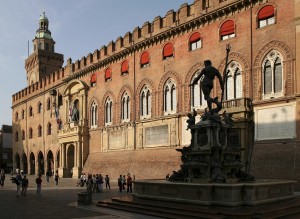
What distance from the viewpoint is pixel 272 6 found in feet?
80.0

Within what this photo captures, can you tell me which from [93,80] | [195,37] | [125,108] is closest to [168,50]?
[195,37]

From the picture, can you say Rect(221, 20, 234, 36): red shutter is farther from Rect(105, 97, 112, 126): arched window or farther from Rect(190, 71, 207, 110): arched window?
Rect(105, 97, 112, 126): arched window

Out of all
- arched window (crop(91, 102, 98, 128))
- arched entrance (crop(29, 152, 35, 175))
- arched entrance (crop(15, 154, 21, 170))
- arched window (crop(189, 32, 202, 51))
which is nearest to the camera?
arched window (crop(189, 32, 202, 51))

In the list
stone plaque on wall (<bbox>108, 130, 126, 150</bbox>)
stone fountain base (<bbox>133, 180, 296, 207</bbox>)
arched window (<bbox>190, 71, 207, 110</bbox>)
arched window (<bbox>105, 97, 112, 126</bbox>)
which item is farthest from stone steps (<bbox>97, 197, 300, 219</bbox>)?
arched window (<bbox>105, 97, 112, 126</bbox>)

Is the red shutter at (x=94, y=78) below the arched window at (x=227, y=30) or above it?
below

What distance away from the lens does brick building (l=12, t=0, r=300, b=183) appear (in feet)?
76.5

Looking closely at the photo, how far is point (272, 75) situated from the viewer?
24.1 meters

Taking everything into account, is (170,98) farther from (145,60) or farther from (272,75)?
(272,75)

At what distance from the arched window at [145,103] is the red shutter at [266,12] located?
12.3 metres

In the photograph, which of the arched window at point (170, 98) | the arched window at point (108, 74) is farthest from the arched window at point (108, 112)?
the arched window at point (170, 98)

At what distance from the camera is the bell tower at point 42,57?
208ft

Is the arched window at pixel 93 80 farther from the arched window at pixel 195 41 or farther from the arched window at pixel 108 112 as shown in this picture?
the arched window at pixel 195 41

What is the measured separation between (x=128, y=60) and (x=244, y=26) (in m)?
13.7

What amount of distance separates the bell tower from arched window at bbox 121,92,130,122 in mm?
29185
